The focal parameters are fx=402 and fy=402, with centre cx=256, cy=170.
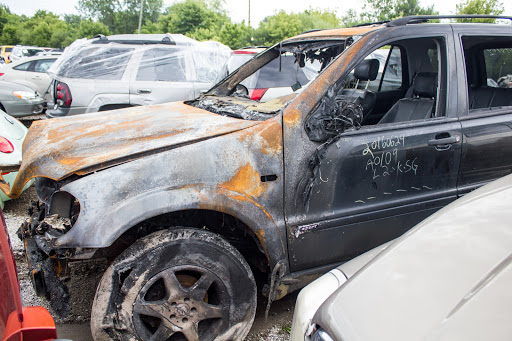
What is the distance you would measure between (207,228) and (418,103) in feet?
6.75

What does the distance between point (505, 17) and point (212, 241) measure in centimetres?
297

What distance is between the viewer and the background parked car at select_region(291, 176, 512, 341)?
119 centimetres

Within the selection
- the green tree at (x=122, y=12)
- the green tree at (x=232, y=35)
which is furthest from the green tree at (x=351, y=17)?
the green tree at (x=122, y=12)

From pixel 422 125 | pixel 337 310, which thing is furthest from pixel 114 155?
pixel 422 125

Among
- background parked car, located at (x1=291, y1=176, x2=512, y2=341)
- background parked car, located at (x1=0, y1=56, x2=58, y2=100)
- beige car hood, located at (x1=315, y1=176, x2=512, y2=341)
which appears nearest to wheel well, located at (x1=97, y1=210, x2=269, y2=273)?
background parked car, located at (x1=291, y1=176, x2=512, y2=341)

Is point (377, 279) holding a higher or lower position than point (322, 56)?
lower

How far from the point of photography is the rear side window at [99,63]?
6383 millimetres

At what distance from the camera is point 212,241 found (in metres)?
2.24

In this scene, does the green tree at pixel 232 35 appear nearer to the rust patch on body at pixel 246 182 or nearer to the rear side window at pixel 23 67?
the rear side window at pixel 23 67

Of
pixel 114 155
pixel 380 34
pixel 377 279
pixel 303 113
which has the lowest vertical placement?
pixel 377 279

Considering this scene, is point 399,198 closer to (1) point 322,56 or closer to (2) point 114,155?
(1) point 322,56

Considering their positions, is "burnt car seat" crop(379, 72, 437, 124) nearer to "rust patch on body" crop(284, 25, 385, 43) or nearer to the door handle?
the door handle

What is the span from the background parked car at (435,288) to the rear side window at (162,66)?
223 inches

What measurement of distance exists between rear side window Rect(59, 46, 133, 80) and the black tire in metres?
5.00
